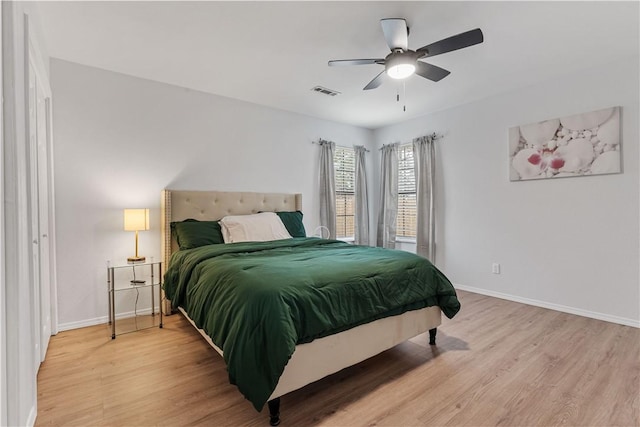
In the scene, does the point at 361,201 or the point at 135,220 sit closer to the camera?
the point at 135,220

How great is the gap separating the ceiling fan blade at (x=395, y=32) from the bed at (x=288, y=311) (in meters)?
1.59

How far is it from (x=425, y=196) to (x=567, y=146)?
5.68 ft

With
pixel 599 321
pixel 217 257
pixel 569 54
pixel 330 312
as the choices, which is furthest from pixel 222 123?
pixel 599 321

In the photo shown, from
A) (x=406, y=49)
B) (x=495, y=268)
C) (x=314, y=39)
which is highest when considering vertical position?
(x=314, y=39)

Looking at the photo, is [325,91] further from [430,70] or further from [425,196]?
[425,196]

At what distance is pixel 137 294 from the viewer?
326 cm

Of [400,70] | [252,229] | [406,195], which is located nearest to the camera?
[400,70]

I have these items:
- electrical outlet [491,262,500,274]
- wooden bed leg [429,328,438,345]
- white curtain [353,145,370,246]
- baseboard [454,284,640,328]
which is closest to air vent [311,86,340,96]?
white curtain [353,145,370,246]

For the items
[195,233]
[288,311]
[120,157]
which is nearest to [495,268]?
[288,311]

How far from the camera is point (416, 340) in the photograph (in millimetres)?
2631

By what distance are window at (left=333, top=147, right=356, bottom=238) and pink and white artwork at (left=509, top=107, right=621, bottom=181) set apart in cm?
234

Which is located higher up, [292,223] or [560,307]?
[292,223]

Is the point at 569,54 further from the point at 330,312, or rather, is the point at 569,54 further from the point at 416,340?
the point at 330,312

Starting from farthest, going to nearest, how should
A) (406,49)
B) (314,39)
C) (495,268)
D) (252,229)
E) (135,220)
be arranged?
(495,268), (252,229), (135,220), (314,39), (406,49)
